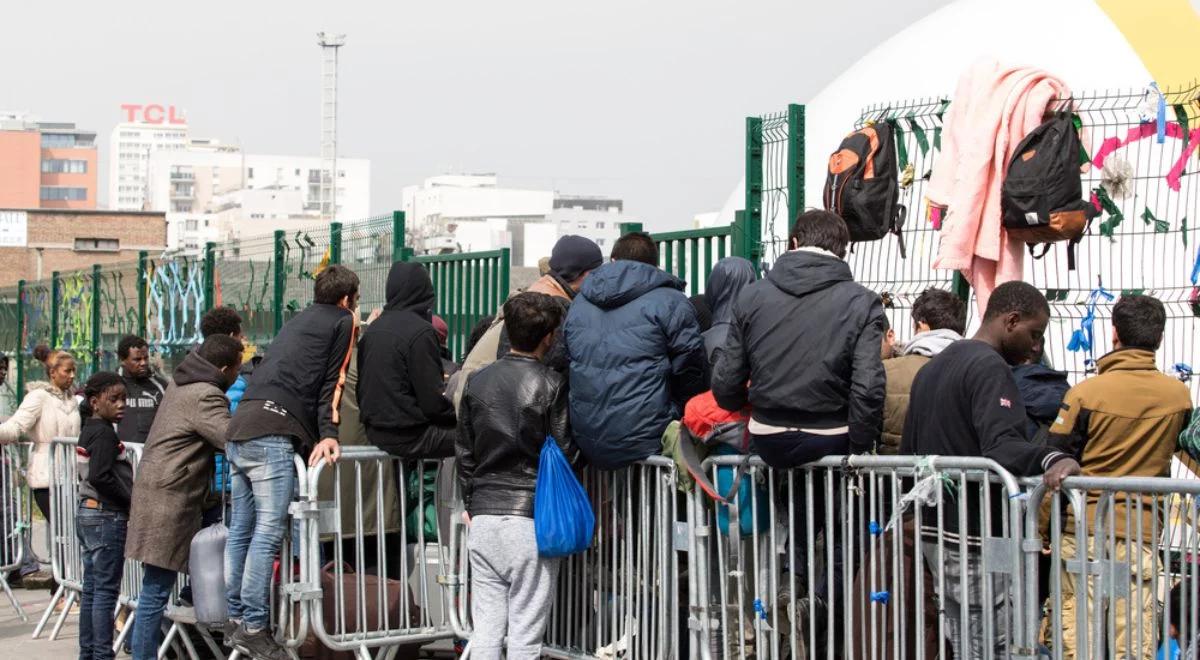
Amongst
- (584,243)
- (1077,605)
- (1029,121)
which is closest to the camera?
(1077,605)

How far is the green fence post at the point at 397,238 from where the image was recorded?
39.9 ft

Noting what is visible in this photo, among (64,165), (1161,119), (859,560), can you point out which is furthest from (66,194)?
(859,560)

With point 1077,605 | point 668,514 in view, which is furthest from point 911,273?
point 1077,605

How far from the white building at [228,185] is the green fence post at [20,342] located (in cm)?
10620

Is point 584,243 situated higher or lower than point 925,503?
higher

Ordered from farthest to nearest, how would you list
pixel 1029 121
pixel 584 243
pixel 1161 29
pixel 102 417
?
1. pixel 1161 29
2. pixel 102 417
3. pixel 584 243
4. pixel 1029 121

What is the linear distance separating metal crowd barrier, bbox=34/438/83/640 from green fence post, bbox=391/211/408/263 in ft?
9.90

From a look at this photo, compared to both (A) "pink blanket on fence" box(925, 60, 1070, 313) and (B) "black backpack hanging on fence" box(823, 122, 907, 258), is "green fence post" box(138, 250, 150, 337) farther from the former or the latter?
(A) "pink blanket on fence" box(925, 60, 1070, 313)

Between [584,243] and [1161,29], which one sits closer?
[584,243]

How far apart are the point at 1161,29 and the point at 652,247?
8.23 m

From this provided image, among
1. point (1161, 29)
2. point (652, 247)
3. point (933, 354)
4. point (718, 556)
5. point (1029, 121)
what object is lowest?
point (718, 556)

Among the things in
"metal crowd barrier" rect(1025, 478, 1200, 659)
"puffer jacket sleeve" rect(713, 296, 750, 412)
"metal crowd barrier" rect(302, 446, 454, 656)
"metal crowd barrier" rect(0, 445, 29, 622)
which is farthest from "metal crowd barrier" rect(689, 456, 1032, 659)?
"metal crowd barrier" rect(0, 445, 29, 622)

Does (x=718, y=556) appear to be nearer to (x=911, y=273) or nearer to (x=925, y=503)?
(x=925, y=503)

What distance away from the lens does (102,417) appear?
8820mm
